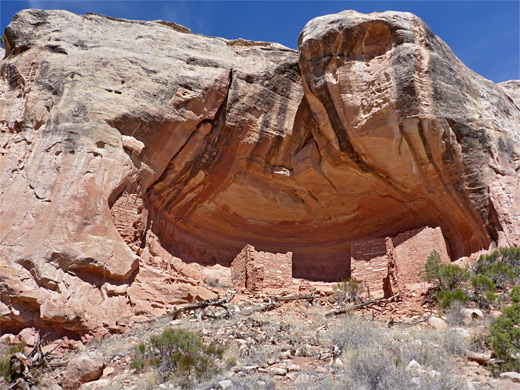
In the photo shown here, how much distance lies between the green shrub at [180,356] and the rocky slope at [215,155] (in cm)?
212

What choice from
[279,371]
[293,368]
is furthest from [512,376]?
[279,371]

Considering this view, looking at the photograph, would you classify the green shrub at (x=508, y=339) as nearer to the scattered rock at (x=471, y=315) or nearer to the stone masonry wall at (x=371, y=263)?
the scattered rock at (x=471, y=315)

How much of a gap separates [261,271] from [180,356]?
18.3 feet

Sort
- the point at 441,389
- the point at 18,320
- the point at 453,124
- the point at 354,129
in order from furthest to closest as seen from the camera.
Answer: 1. the point at 354,129
2. the point at 453,124
3. the point at 18,320
4. the point at 441,389

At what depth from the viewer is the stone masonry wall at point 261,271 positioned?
12.5 metres

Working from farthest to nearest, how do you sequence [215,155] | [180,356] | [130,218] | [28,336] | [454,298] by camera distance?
[215,155], [130,218], [454,298], [28,336], [180,356]

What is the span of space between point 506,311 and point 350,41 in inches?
296

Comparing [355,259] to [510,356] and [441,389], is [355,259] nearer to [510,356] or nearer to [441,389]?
[510,356]

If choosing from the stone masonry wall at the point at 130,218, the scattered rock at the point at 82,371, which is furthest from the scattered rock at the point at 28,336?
the stone masonry wall at the point at 130,218

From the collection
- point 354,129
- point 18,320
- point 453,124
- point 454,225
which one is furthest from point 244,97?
point 18,320

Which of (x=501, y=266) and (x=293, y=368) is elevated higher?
(x=501, y=266)

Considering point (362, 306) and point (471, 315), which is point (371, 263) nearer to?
point (362, 306)

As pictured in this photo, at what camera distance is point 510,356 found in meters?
6.78

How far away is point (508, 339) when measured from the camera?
6941 millimetres
